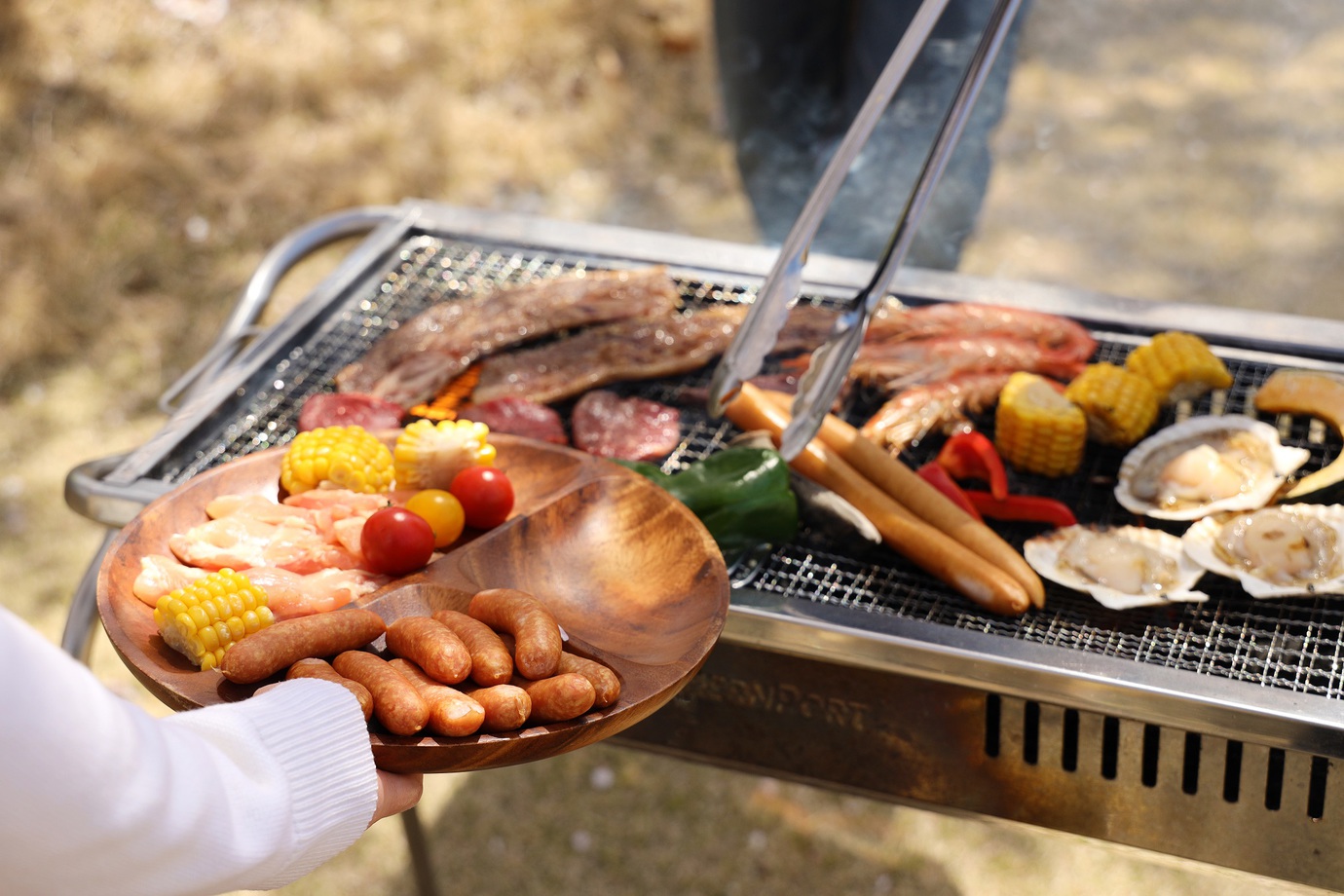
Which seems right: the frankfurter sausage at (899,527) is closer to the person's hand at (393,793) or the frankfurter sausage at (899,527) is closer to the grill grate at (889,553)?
the grill grate at (889,553)

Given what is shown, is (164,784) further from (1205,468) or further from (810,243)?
(1205,468)

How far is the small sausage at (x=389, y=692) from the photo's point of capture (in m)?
1.44

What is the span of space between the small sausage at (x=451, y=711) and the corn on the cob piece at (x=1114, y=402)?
5.18ft

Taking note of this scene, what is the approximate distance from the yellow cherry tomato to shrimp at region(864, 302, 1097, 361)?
1257 millimetres

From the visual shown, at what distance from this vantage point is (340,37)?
6.92m

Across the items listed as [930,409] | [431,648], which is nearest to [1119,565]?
[930,409]

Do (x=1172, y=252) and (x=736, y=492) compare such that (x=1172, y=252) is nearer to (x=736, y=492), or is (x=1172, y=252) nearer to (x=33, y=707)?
(x=736, y=492)

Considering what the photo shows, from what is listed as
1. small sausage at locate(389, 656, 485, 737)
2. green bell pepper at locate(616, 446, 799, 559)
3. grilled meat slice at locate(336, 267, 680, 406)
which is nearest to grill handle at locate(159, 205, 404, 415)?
grilled meat slice at locate(336, 267, 680, 406)

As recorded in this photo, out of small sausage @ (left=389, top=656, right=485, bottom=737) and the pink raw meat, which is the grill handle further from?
small sausage @ (left=389, top=656, right=485, bottom=737)

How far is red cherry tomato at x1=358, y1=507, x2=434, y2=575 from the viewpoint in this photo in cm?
188

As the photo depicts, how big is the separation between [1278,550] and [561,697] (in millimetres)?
1391

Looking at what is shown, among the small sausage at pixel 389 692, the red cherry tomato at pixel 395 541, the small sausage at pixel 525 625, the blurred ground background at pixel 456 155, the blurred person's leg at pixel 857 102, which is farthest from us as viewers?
the blurred ground background at pixel 456 155

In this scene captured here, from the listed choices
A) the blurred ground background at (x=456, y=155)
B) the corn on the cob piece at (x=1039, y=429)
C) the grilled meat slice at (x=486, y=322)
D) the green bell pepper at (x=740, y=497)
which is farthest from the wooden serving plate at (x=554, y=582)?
the blurred ground background at (x=456, y=155)

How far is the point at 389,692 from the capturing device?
146 cm
